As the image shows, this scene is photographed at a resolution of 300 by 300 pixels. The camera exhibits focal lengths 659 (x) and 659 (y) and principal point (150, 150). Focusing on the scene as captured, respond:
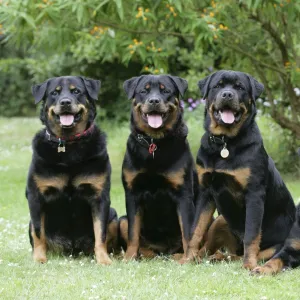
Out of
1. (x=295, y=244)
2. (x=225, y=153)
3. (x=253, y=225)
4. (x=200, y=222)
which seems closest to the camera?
(x=295, y=244)

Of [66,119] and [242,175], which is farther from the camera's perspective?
[66,119]

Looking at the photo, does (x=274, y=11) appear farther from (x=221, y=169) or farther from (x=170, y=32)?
(x=221, y=169)

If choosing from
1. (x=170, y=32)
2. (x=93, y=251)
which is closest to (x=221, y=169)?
(x=93, y=251)

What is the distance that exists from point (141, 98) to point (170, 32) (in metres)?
4.95

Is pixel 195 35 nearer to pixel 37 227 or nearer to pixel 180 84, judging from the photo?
pixel 180 84

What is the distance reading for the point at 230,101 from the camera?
5.65 metres

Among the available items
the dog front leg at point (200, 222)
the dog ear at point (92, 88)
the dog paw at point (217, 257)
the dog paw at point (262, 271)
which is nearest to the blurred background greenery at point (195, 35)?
the dog ear at point (92, 88)

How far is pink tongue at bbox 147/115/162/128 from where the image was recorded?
620 centimetres

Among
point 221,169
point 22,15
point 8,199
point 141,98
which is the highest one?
point 22,15

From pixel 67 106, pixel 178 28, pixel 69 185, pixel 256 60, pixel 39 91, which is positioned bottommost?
pixel 69 185

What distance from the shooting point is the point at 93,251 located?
6555mm

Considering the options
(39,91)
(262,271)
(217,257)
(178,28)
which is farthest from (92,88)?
(178,28)

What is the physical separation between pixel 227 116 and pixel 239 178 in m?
0.56

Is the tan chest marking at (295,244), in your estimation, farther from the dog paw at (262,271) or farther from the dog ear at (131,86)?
the dog ear at (131,86)
